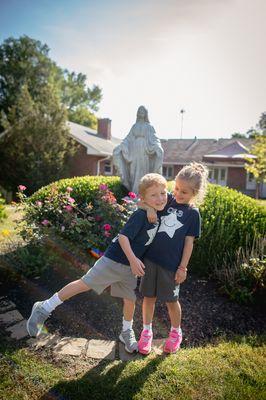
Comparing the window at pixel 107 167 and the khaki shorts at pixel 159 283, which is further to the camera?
Answer: the window at pixel 107 167

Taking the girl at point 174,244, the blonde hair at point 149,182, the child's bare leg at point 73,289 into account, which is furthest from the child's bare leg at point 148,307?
the blonde hair at point 149,182

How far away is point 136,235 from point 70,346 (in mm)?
1158

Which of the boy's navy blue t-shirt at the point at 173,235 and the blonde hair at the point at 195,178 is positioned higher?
the blonde hair at the point at 195,178

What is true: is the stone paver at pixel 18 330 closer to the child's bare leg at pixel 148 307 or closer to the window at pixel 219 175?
the child's bare leg at pixel 148 307

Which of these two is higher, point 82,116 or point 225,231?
point 82,116

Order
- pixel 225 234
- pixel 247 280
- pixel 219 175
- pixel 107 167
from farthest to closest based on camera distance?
1. pixel 219 175
2. pixel 107 167
3. pixel 225 234
4. pixel 247 280

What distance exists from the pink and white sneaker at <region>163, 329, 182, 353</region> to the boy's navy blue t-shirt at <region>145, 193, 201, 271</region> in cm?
63

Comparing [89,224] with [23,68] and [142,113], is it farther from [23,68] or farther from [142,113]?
[23,68]

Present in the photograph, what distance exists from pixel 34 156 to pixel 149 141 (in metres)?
13.7

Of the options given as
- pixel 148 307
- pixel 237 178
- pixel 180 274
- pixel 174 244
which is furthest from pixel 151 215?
pixel 237 178

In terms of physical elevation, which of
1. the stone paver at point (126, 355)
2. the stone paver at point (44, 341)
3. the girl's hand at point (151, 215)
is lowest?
the stone paver at point (126, 355)

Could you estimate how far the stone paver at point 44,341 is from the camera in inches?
106

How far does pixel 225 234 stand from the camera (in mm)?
4465

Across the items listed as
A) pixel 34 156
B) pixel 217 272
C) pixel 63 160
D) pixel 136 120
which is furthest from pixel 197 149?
pixel 217 272
